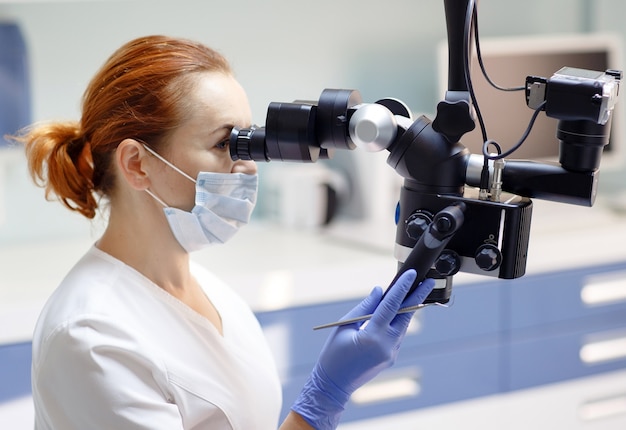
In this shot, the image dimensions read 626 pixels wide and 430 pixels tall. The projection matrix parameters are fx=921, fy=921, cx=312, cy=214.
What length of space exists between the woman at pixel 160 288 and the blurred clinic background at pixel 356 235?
71 cm

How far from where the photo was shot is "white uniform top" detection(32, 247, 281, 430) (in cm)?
120

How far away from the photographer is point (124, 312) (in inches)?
50.9

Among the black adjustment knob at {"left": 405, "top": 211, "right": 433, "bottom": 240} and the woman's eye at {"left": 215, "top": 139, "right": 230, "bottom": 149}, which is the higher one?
the woman's eye at {"left": 215, "top": 139, "right": 230, "bottom": 149}

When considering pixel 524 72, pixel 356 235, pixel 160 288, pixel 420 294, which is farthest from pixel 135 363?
pixel 524 72

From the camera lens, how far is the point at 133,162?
1.36 meters

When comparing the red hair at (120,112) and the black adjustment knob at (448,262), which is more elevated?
the red hair at (120,112)

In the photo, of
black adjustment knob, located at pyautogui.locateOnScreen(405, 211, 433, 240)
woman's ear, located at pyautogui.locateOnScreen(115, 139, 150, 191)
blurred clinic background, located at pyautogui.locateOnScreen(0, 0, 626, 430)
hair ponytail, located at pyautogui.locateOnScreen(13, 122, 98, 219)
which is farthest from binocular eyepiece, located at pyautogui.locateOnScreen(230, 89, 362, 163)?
blurred clinic background, located at pyautogui.locateOnScreen(0, 0, 626, 430)

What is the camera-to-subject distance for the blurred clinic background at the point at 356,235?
7.54 feet

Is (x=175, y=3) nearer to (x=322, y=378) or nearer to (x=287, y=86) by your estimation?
(x=287, y=86)

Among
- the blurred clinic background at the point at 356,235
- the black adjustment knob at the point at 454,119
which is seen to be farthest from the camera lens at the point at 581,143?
the blurred clinic background at the point at 356,235

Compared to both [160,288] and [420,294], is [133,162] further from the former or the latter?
[420,294]

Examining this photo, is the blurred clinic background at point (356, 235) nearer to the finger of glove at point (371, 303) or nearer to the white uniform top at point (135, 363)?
the white uniform top at point (135, 363)

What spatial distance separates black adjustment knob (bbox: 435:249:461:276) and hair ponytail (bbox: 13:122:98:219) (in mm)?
586

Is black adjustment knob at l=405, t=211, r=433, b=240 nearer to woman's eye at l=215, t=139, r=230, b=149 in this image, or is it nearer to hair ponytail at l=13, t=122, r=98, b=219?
woman's eye at l=215, t=139, r=230, b=149
